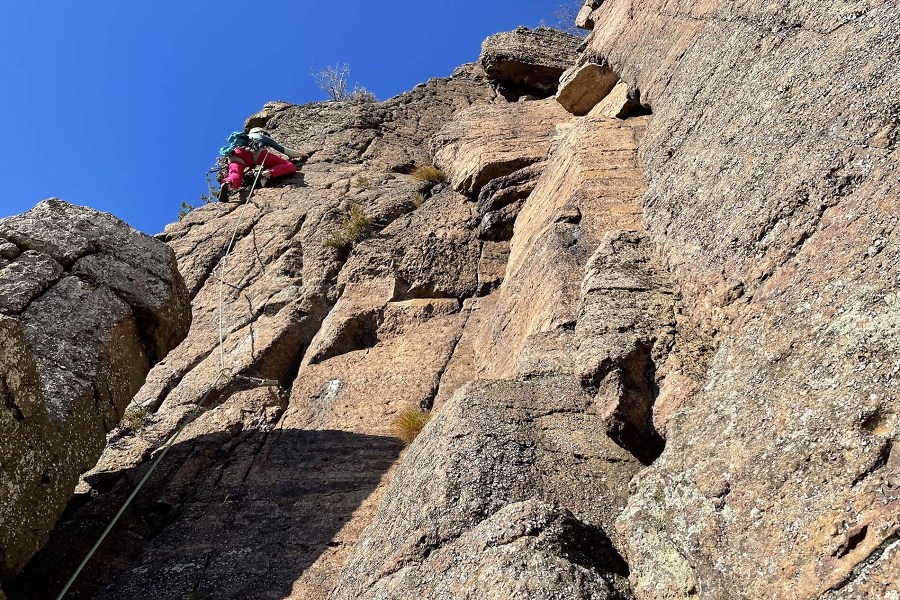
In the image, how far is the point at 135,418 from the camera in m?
7.87

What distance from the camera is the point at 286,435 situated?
7.15m

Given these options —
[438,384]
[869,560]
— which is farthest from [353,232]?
[869,560]

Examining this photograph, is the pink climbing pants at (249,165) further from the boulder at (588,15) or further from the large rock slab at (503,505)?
the large rock slab at (503,505)

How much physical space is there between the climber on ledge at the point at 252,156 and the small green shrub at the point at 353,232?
319 centimetres

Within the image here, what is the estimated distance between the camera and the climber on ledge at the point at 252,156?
13.0 m

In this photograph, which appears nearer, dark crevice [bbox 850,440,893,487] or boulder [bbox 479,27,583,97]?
dark crevice [bbox 850,440,893,487]

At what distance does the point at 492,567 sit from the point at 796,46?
13.5 feet

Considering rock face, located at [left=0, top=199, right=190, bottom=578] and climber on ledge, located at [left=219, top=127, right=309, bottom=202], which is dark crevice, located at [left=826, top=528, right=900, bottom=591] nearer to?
rock face, located at [left=0, top=199, right=190, bottom=578]

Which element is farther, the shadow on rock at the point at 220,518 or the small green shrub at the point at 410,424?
the small green shrub at the point at 410,424

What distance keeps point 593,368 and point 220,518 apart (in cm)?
334

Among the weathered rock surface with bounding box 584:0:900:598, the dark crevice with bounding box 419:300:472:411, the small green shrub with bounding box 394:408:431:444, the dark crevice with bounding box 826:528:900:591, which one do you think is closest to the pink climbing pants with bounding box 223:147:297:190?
the dark crevice with bounding box 419:300:472:411

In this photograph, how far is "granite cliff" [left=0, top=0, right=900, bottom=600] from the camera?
3148mm

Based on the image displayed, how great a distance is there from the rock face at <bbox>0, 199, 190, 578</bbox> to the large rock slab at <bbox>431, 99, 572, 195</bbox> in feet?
14.8

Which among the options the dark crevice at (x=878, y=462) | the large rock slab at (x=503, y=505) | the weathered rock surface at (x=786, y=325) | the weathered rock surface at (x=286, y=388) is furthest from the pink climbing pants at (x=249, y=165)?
the dark crevice at (x=878, y=462)
